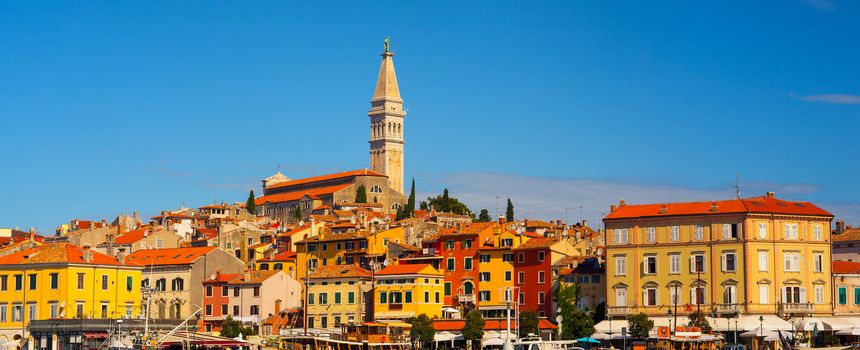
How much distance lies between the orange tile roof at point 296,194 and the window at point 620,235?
279 feet

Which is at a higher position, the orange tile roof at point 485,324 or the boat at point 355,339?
the orange tile roof at point 485,324

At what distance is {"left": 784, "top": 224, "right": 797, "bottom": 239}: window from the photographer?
304 ft

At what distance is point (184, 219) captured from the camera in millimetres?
160875

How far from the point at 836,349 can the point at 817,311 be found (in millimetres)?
13235

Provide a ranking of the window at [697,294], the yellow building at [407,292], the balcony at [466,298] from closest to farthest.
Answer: the window at [697,294], the yellow building at [407,292], the balcony at [466,298]

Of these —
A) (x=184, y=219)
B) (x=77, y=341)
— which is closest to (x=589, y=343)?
(x=77, y=341)

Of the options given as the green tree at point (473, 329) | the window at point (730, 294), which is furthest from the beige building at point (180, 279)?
the window at point (730, 294)

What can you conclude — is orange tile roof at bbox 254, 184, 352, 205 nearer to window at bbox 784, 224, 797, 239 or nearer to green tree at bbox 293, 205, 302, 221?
green tree at bbox 293, 205, 302, 221

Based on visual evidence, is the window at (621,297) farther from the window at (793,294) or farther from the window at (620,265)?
the window at (793,294)

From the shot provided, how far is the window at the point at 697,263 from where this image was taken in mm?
92250

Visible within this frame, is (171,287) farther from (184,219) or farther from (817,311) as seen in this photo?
(184,219)

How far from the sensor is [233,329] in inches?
3674

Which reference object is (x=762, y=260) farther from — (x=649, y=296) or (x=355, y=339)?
(x=355, y=339)

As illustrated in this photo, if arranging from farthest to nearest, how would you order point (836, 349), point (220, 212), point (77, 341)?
point (220, 212) < point (77, 341) < point (836, 349)
